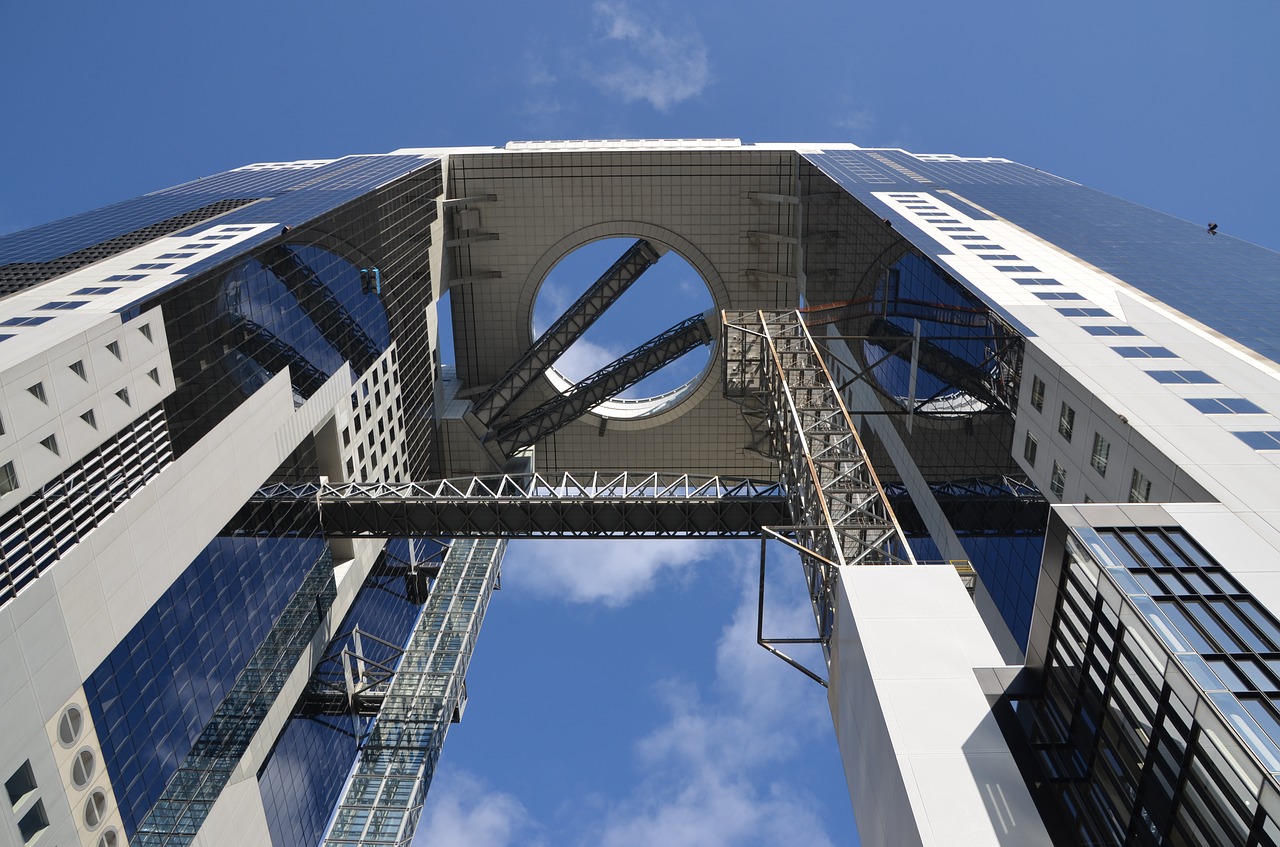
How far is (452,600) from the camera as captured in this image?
67562 millimetres

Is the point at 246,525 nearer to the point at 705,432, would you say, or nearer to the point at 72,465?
the point at 72,465

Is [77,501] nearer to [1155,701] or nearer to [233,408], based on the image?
[233,408]

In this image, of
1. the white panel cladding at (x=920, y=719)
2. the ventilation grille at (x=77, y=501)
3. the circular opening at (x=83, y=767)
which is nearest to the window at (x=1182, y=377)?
the white panel cladding at (x=920, y=719)

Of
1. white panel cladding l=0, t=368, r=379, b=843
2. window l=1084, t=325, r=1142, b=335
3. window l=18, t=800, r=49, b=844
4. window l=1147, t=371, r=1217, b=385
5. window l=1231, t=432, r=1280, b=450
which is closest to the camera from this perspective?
window l=1231, t=432, r=1280, b=450

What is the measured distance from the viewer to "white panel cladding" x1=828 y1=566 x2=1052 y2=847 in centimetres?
1633

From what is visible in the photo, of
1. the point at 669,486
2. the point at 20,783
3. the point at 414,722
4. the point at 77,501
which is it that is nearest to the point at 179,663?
the point at 20,783

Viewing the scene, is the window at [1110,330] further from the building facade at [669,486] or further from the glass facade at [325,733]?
the glass facade at [325,733]

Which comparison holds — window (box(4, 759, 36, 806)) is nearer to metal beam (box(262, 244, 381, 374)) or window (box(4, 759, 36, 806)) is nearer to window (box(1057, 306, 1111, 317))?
metal beam (box(262, 244, 381, 374))

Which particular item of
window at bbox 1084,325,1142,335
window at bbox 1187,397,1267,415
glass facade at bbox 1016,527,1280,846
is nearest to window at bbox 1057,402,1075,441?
window at bbox 1187,397,1267,415

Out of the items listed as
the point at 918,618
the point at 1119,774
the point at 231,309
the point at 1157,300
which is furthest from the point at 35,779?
the point at 1157,300

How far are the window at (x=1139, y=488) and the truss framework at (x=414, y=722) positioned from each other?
148ft

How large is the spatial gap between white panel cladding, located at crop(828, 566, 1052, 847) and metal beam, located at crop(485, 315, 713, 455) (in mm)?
47021

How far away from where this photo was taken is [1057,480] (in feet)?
92.5

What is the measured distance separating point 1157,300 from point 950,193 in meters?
22.2
